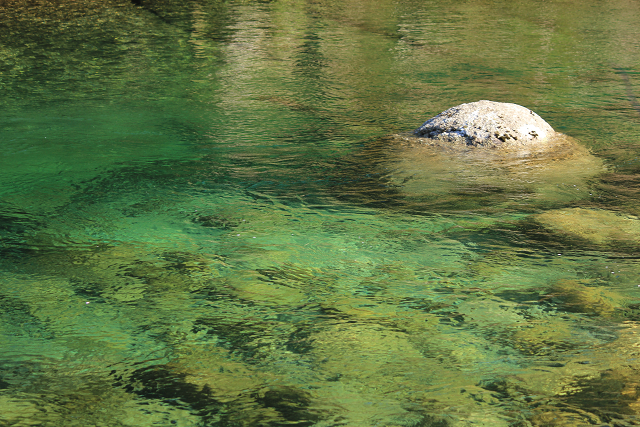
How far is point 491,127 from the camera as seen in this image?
734 centimetres

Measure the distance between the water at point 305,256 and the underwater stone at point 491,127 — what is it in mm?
455

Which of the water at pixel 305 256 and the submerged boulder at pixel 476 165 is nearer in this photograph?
the water at pixel 305 256

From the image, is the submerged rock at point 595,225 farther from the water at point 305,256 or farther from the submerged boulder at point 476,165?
the submerged boulder at point 476,165

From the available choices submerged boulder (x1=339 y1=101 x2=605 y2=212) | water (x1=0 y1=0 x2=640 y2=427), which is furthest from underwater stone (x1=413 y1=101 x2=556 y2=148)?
water (x1=0 y1=0 x2=640 y2=427)

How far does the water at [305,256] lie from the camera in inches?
129

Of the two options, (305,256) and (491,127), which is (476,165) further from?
(305,256)

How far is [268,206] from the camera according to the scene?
5.77m

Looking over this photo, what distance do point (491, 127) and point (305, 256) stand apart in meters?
3.40

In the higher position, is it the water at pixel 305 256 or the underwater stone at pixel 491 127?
the underwater stone at pixel 491 127

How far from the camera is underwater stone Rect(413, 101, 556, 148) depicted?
7289mm

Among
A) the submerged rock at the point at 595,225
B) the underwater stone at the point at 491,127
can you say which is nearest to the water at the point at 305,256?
the submerged rock at the point at 595,225

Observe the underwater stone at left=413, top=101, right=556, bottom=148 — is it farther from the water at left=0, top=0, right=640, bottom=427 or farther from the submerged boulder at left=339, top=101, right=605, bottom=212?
the water at left=0, top=0, right=640, bottom=427

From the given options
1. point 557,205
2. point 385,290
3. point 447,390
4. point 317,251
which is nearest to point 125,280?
point 317,251

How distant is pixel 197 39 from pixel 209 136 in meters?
6.68
